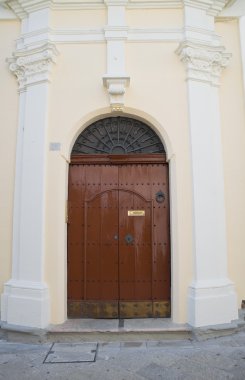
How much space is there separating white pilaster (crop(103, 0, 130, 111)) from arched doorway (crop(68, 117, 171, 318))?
1.57 feet

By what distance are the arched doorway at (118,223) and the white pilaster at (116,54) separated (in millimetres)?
478

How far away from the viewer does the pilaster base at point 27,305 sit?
445 cm

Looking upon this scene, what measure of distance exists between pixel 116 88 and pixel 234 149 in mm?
2142

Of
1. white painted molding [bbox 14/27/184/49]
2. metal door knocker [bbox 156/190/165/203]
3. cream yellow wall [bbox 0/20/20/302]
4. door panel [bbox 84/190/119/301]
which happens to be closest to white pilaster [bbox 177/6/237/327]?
white painted molding [bbox 14/27/184/49]

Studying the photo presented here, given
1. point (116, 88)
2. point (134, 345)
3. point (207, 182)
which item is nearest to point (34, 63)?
point (116, 88)


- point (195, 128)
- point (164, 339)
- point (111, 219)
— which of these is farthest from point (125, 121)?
point (164, 339)

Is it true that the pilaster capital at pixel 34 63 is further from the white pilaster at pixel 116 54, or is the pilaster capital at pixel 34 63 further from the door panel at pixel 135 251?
the door panel at pixel 135 251

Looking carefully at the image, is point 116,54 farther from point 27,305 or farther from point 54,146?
point 27,305

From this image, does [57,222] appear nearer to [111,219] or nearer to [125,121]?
[111,219]

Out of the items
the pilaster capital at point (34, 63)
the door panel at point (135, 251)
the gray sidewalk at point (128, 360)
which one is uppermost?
the pilaster capital at point (34, 63)

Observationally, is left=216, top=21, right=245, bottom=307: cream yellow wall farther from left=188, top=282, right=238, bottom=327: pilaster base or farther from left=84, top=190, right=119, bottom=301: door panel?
left=84, top=190, right=119, bottom=301: door panel

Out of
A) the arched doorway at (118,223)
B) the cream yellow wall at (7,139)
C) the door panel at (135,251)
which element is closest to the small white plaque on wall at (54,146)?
the arched doorway at (118,223)

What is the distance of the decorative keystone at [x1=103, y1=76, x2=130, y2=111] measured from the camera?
484 centimetres

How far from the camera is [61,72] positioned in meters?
5.05
